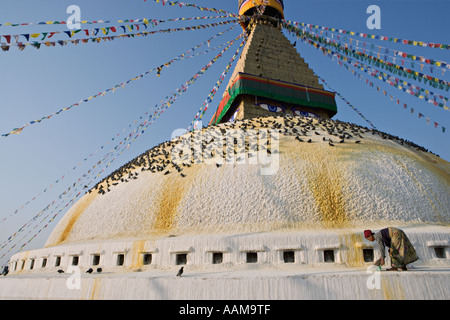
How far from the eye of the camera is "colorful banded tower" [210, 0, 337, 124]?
11.3 meters

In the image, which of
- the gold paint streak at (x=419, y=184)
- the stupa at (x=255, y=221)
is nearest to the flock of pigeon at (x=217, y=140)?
the stupa at (x=255, y=221)

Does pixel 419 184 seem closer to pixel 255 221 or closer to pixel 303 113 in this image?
pixel 255 221

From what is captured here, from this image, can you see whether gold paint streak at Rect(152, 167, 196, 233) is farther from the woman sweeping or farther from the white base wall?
the woman sweeping

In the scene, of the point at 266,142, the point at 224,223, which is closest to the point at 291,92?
the point at 266,142

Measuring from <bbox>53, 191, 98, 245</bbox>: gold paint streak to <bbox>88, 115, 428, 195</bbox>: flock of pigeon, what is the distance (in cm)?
26

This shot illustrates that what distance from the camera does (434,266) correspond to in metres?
4.70

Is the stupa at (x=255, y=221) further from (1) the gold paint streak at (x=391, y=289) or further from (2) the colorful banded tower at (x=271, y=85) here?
(2) the colorful banded tower at (x=271, y=85)

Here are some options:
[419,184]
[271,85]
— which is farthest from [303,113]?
[419,184]

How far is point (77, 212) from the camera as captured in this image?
8016 mm

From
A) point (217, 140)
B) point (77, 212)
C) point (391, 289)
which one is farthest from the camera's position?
point (77, 212)

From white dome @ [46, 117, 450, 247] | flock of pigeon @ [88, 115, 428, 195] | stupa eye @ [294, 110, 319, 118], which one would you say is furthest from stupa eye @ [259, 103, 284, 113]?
white dome @ [46, 117, 450, 247]

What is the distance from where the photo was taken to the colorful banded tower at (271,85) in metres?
11.3

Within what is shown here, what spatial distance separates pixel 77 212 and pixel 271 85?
7.75 metres
